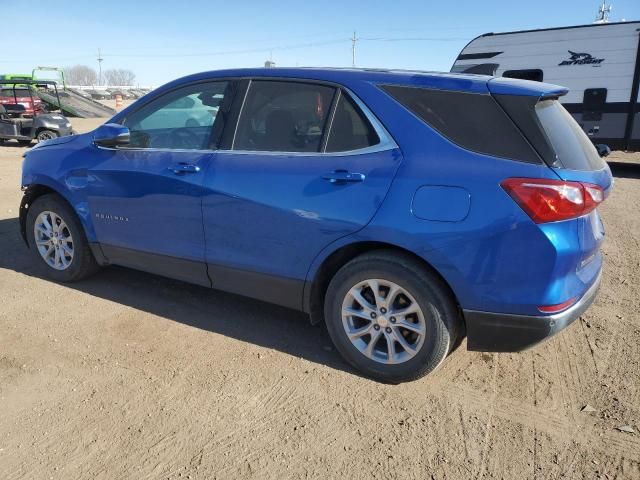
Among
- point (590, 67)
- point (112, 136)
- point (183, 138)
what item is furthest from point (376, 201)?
point (590, 67)

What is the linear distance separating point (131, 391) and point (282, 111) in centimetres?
194

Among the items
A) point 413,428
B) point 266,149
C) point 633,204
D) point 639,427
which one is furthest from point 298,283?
point 633,204

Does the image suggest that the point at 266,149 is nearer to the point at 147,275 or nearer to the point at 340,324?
the point at 340,324

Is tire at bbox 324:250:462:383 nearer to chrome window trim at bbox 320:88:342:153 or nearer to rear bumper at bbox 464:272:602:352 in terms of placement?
rear bumper at bbox 464:272:602:352

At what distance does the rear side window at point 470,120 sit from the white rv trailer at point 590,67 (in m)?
9.63

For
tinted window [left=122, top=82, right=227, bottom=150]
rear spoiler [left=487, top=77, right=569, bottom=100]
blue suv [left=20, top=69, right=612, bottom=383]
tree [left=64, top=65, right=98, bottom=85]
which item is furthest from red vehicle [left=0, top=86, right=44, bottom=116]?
tree [left=64, top=65, right=98, bottom=85]

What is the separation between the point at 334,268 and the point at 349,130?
847 mm

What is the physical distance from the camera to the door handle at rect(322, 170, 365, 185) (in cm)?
298

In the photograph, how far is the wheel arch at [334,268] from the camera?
9.56 feet

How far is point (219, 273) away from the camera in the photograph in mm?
3643

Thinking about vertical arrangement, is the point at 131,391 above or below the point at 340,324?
below

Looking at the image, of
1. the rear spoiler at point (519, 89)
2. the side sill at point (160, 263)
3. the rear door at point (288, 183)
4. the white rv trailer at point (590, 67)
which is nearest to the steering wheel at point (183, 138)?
the rear door at point (288, 183)

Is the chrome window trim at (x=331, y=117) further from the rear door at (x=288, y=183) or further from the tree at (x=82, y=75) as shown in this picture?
the tree at (x=82, y=75)

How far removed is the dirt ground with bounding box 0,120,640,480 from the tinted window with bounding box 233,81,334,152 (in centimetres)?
134
